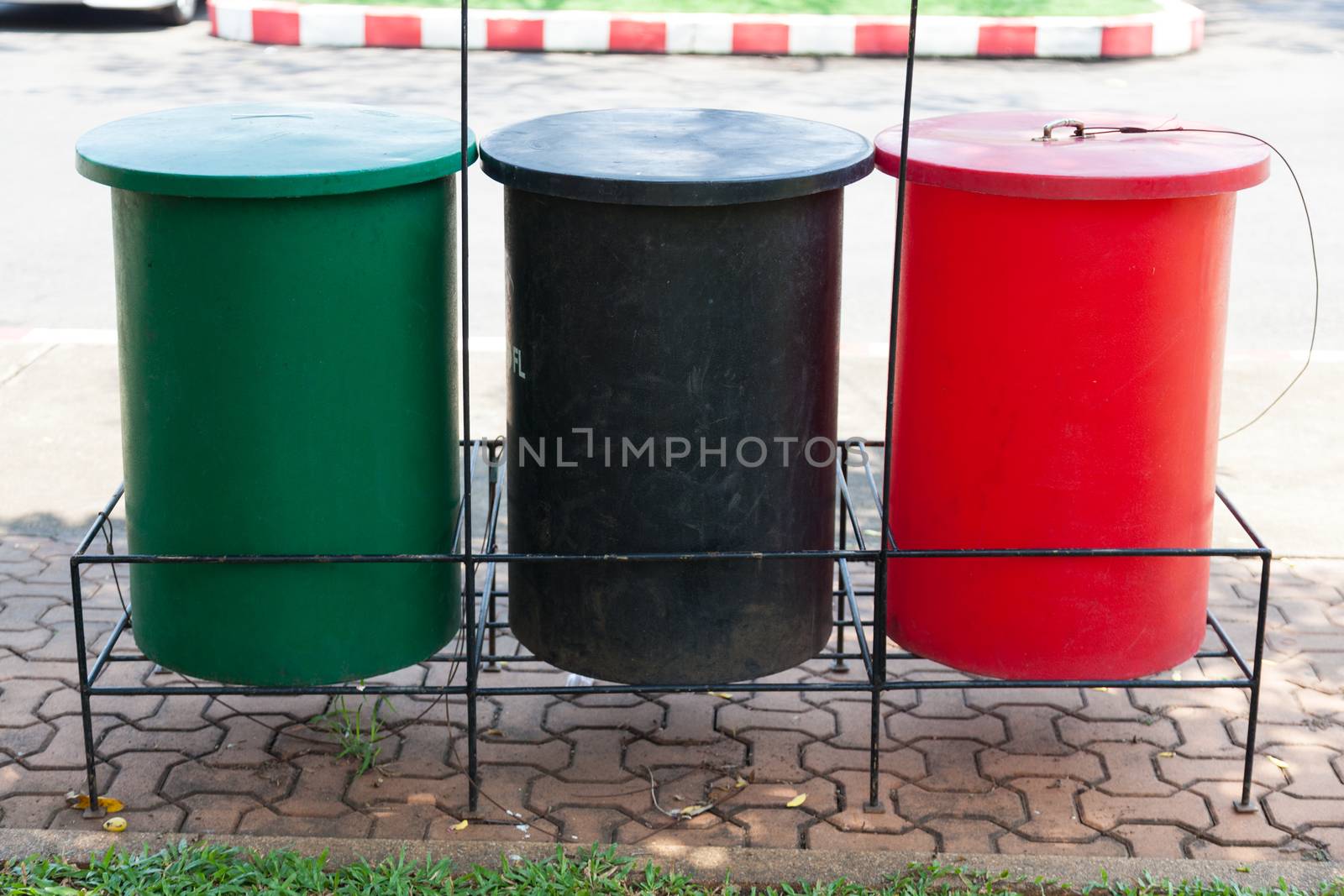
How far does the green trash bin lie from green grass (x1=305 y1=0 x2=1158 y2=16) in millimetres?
9191

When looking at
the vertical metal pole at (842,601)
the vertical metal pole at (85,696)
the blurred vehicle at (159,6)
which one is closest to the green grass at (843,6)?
the blurred vehicle at (159,6)

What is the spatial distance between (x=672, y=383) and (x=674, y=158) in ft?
1.43

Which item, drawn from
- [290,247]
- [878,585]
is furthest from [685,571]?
[290,247]

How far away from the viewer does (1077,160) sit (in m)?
3.00

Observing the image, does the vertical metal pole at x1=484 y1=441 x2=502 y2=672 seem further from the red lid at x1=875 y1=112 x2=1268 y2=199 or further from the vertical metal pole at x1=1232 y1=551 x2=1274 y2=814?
the vertical metal pole at x1=1232 y1=551 x2=1274 y2=814

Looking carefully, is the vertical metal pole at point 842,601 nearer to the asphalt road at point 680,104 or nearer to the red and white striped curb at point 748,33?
the asphalt road at point 680,104

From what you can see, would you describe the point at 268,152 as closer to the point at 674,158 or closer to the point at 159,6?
the point at 674,158

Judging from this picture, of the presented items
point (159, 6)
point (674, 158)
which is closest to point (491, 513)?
point (674, 158)

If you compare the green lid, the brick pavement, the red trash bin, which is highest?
the green lid

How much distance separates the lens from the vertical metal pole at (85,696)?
9.94ft

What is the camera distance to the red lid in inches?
114

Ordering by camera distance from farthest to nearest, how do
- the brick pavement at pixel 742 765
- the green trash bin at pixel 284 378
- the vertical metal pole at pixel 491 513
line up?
the vertical metal pole at pixel 491 513 < the brick pavement at pixel 742 765 < the green trash bin at pixel 284 378

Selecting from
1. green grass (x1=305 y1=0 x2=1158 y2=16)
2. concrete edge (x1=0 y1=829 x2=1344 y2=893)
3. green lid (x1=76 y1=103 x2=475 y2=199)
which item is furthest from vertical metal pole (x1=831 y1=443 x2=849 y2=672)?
green grass (x1=305 y1=0 x2=1158 y2=16)

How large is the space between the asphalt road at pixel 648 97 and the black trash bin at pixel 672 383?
10.3 ft
